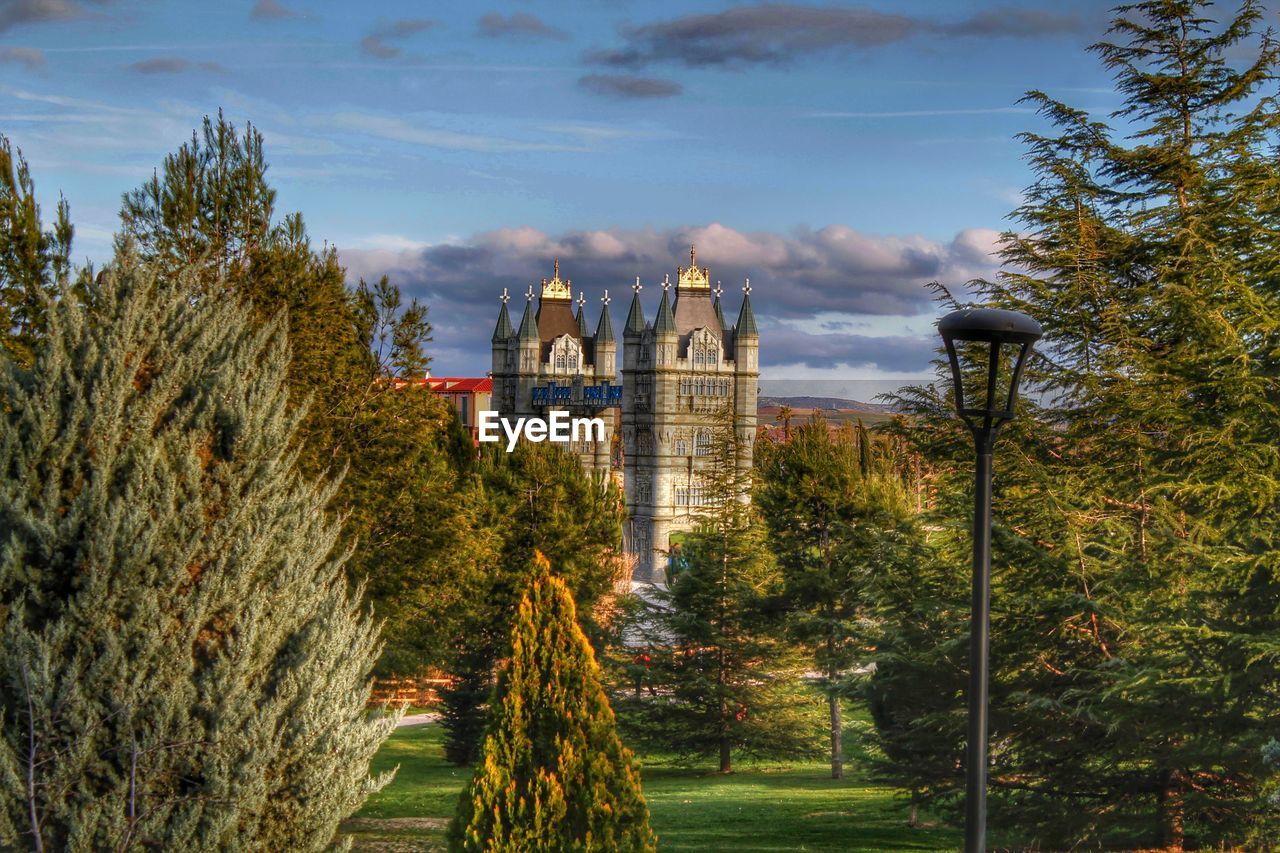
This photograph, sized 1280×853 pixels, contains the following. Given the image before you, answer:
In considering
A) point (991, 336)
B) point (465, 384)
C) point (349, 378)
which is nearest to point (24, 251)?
point (349, 378)

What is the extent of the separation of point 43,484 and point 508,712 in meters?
4.05

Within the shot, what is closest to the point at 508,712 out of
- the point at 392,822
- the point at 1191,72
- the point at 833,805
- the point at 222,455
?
the point at 222,455

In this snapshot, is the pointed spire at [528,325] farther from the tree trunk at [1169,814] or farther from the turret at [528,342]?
the tree trunk at [1169,814]

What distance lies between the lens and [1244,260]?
14633 mm

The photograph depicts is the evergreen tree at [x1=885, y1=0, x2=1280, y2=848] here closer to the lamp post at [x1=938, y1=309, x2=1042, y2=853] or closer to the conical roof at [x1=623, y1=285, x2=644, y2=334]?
the lamp post at [x1=938, y1=309, x2=1042, y2=853]

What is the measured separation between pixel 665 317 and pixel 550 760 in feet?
191

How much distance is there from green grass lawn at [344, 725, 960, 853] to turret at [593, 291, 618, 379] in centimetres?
4851

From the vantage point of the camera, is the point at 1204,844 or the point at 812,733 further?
the point at 812,733

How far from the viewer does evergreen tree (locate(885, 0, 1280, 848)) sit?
42.3 ft

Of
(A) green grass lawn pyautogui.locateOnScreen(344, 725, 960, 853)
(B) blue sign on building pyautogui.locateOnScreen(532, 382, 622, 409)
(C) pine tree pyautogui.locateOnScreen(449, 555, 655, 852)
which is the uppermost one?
(B) blue sign on building pyautogui.locateOnScreen(532, 382, 622, 409)

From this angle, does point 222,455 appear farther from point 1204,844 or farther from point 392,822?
point 392,822

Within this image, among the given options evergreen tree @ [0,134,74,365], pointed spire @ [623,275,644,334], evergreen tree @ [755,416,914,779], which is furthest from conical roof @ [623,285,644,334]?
evergreen tree @ [0,134,74,365]

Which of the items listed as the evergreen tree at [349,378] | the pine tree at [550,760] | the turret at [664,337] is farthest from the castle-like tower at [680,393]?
the pine tree at [550,760]

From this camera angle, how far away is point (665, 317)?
220 ft
